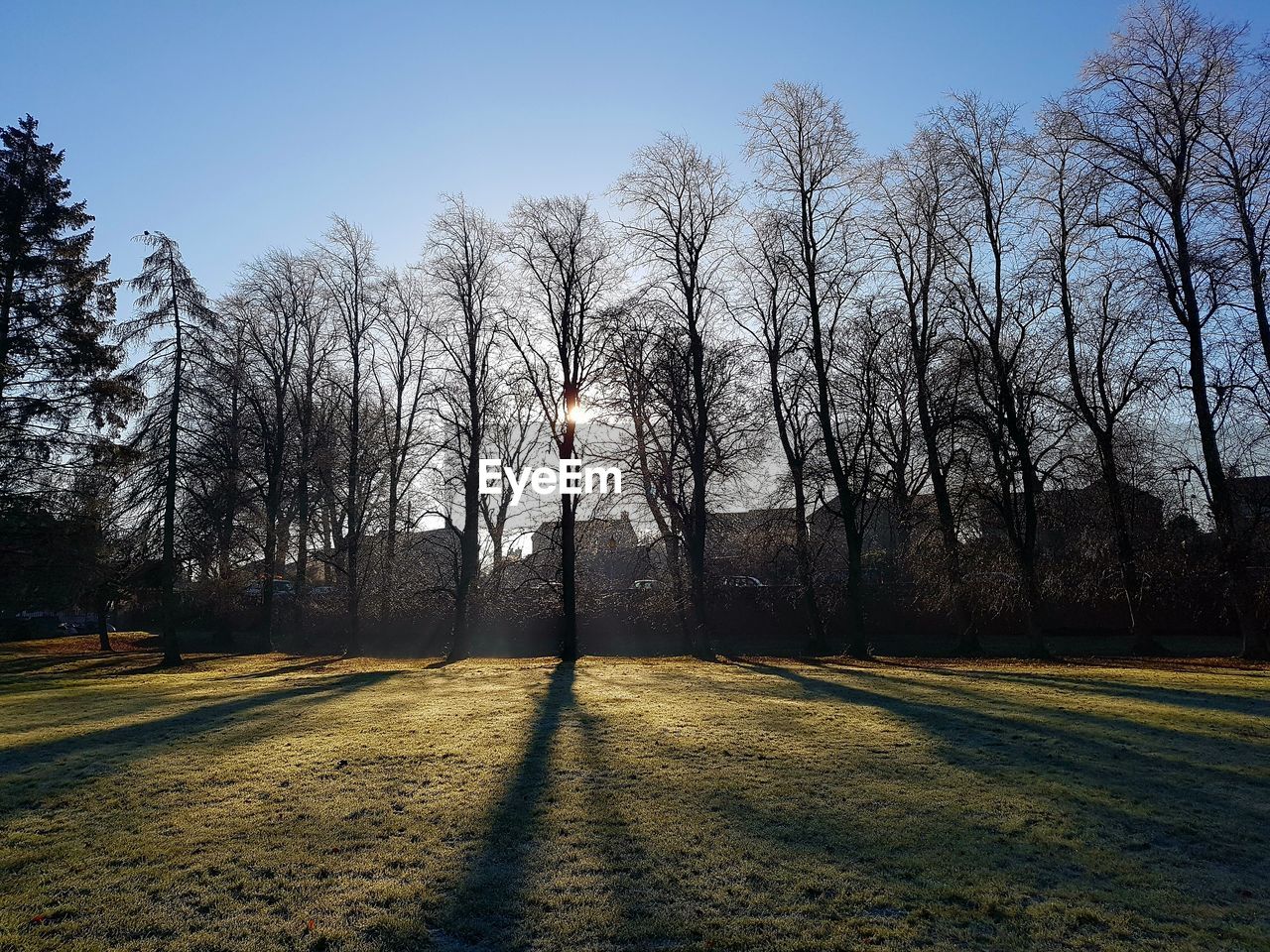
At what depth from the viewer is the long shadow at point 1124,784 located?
17.1 ft

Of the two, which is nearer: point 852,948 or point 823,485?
point 852,948

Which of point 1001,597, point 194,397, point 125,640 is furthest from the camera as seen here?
point 125,640

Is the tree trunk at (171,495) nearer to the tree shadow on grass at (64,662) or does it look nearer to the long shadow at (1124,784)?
the tree shadow on grass at (64,662)

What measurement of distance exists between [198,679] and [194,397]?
9.74 meters

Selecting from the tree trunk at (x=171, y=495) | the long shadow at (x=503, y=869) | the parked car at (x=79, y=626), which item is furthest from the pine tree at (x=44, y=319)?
the parked car at (x=79, y=626)

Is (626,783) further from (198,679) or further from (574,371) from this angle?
(574,371)

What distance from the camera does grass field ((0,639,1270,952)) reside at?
4125 mm

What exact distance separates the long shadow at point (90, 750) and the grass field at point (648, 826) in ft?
0.17

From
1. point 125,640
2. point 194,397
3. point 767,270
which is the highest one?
point 767,270

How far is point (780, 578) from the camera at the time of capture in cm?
2866

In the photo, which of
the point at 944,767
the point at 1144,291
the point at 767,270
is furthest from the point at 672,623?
the point at 944,767

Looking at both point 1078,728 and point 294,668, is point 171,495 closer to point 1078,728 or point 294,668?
point 294,668

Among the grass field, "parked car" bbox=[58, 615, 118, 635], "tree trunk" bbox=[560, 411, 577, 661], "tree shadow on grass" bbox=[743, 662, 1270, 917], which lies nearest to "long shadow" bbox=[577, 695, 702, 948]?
the grass field

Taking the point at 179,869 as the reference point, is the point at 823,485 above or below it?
above
